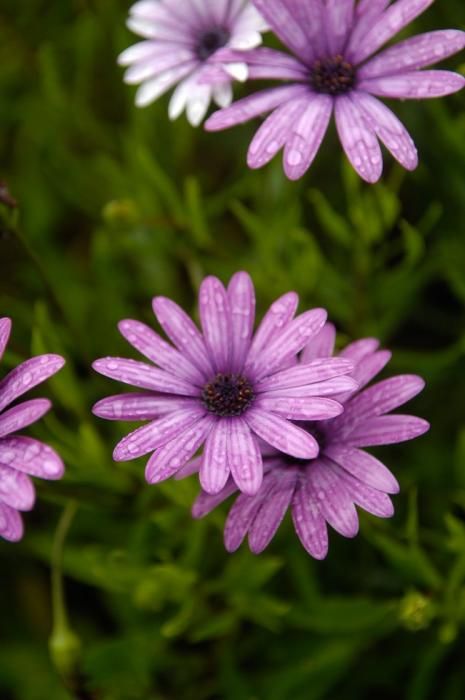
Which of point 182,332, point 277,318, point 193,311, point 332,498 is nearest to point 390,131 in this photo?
point 277,318

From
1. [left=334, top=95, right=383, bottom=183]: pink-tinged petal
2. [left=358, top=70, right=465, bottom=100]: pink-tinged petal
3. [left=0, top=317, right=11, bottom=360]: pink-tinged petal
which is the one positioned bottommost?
[left=0, top=317, right=11, bottom=360]: pink-tinged petal

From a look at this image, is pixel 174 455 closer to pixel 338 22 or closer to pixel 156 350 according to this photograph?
pixel 156 350

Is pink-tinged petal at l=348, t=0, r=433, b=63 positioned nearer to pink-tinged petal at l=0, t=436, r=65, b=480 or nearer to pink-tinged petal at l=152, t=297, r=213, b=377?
pink-tinged petal at l=152, t=297, r=213, b=377

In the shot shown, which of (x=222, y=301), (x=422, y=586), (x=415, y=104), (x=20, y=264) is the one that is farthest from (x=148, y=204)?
(x=422, y=586)

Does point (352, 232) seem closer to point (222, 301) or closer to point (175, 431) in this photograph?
point (222, 301)

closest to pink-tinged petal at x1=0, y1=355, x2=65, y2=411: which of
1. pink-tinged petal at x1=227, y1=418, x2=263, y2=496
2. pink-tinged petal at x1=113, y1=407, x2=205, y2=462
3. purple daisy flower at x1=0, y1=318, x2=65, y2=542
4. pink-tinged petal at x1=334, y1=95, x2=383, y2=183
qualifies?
purple daisy flower at x1=0, y1=318, x2=65, y2=542
